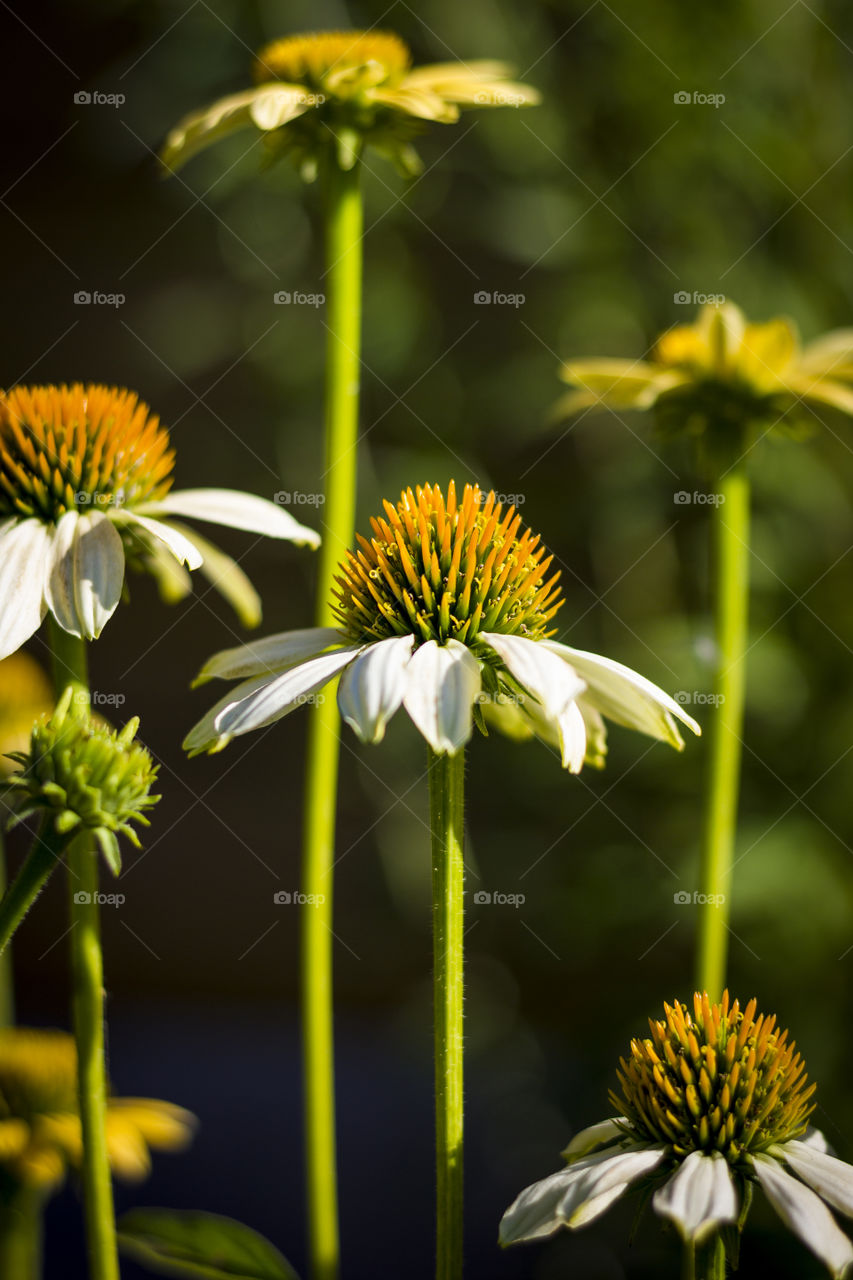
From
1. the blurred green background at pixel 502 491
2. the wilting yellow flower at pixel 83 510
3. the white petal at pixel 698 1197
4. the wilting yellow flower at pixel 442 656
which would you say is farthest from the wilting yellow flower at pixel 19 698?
the white petal at pixel 698 1197

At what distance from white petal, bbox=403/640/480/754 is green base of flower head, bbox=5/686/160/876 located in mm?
130

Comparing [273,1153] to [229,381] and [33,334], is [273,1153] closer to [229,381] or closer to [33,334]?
[229,381]

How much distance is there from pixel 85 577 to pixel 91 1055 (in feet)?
0.79

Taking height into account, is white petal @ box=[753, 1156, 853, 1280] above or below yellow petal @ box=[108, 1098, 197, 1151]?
above

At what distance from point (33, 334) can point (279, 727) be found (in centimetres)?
90

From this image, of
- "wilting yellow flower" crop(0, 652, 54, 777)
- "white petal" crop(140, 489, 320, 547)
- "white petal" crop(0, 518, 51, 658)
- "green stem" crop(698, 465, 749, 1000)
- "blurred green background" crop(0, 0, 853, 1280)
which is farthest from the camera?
"blurred green background" crop(0, 0, 853, 1280)

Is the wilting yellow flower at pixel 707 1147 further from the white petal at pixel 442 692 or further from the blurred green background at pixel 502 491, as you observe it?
the blurred green background at pixel 502 491

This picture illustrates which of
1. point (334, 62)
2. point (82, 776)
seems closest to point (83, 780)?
point (82, 776)

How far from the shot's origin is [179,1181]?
1759 mm

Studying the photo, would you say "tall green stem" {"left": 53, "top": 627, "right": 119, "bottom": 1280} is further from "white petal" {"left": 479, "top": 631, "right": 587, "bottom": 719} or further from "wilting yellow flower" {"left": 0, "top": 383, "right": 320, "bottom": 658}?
"white petal" {"left": 479, "top": 631, "right": 587, "bottom": 719}

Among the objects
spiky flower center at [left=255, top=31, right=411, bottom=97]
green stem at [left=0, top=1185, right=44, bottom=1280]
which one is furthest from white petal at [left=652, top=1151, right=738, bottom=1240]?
spiky flower center at [left=255, top=31, right=411, bottom=97]

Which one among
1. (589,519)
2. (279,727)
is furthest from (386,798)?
(589,519)

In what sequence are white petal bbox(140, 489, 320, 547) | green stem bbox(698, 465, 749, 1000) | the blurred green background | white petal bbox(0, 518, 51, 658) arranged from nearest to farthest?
white petal bbox(0, 518, 51, 658) < white petal bbox(140, 489, 320, 547) < green stem bbox(698, 465, 749, 1000) < the blurred green background

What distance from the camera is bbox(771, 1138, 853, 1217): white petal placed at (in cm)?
45
